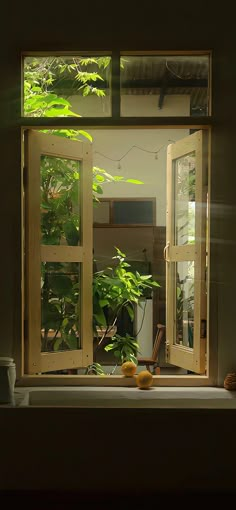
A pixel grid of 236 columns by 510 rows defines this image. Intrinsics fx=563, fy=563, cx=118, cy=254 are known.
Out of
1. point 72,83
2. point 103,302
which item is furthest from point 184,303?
point 72,83

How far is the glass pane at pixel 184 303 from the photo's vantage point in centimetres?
434

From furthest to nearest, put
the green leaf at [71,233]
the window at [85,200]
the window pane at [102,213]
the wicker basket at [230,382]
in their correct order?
the window pane at [102,213] < the green leaf at [71,233] < the window at [85,200] < the wicker basket at [230,382]

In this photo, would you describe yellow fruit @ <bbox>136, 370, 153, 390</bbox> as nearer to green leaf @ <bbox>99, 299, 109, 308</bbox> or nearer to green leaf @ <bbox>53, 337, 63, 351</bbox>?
green leaf @ <bbox>53, 337, 63, 351</bbox>

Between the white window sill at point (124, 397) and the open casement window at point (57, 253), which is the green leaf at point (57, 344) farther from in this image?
the white window sill at point (124, 397)

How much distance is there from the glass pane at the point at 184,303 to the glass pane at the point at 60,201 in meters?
0.88

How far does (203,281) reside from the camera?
4.09 metres

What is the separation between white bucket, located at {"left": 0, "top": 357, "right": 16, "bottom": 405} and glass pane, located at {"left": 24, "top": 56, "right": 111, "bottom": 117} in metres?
1.81

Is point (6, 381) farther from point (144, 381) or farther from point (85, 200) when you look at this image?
point (85, 200)

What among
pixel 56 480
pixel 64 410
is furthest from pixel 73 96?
pixel 56 480

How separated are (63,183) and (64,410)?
69.8 inches

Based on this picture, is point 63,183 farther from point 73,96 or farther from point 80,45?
point 80,45

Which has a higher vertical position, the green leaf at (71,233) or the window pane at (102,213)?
the window pane at (102,213)

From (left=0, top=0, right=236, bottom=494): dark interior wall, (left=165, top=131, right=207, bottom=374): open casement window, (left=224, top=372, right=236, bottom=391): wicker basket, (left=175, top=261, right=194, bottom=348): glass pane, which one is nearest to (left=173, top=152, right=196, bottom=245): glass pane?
(left=165, top=131, right=207, bottom=374): open casement window

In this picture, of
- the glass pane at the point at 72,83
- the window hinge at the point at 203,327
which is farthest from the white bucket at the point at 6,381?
the glass pane at the point at 72,83
